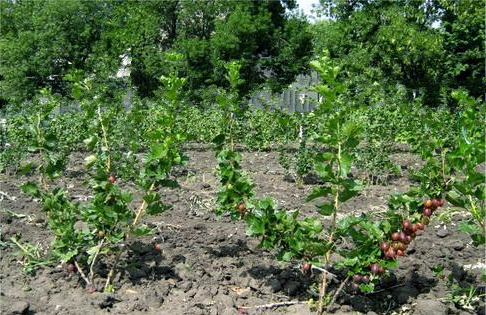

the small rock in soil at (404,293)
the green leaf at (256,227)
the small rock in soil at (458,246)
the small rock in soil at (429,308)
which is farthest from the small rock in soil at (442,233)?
the green leaf at (256,227)

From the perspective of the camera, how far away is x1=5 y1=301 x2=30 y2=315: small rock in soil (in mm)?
3061

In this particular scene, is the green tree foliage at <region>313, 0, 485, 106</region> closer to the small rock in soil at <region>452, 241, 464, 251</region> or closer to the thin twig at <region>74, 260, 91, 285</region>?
the small rock in soil at <region>452, 241, 464, 251</region>

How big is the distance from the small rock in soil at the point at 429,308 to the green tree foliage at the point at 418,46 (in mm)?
16217

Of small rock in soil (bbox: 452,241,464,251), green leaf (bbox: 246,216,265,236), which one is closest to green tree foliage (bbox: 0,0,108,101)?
small rock in soil (bbox: 452,241,464,251)

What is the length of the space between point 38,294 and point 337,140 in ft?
6.42

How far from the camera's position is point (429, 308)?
3170 millimetres

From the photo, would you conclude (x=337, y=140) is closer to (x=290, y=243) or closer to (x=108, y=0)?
(x=290, y=243)

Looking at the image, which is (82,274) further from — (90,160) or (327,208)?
(327,208)

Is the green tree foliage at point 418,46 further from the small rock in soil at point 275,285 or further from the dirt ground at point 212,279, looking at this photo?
the small rock in soil at point 275,285

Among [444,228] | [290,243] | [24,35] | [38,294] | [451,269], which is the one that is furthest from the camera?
[24,35]

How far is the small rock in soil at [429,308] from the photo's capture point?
10.3 feet

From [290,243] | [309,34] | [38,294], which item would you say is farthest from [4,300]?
[309,34]

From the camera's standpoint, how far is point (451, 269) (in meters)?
3.77

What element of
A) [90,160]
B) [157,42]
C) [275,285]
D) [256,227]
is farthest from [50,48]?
[256,227]
